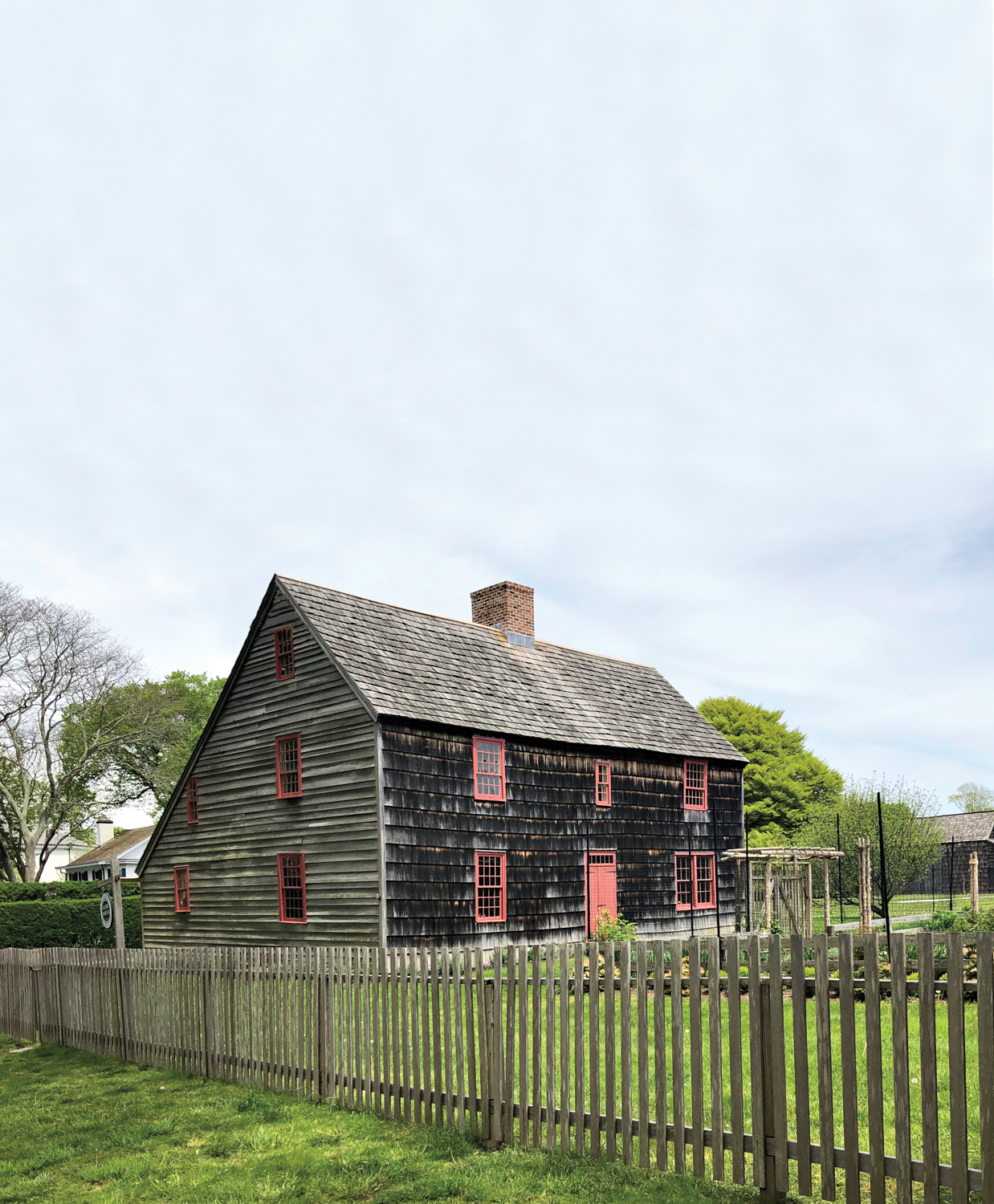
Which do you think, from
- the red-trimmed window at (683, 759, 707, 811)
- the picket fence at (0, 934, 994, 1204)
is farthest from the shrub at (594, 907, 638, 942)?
the picket fence at (0, 934, 994, 1204)

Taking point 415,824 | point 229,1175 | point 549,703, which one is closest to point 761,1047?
point 229,1175

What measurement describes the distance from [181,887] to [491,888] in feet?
30.4

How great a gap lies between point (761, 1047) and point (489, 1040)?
2573mm

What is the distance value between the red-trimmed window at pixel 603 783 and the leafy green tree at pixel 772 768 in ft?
114

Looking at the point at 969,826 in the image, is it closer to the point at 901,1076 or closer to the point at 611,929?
the point at 611,929

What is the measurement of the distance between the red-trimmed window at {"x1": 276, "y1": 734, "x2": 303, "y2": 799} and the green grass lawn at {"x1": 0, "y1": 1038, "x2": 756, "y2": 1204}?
1331 cm

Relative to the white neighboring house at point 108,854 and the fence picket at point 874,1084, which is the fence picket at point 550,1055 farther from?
the white neighboring house at point 108,854

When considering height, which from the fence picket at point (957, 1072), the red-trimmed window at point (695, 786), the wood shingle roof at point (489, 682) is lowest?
the red-trimmed window at point (695, 786)

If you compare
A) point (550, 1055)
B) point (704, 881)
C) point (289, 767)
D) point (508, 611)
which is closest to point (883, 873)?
point (550, 1055)

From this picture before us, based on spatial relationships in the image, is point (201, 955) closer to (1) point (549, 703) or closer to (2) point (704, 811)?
(1) point (549, 703)

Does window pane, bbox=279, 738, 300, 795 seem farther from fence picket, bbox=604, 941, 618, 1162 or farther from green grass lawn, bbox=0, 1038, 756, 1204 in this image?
A: fence picket, bbox=604, 941, 618, 1162

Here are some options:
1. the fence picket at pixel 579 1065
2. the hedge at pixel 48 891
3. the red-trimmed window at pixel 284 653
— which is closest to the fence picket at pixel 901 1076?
the fence picket at pixel 579 1065

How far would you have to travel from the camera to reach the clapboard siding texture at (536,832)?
22.0 meters

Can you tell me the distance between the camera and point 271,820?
80.3 ft
